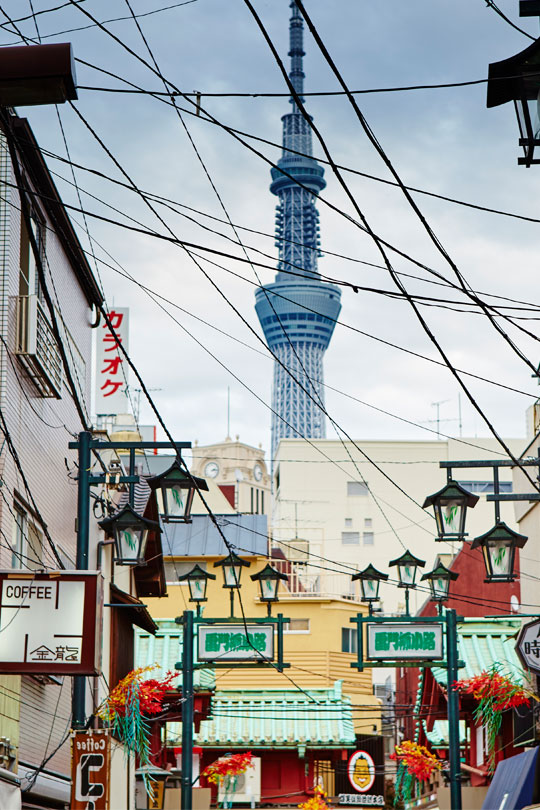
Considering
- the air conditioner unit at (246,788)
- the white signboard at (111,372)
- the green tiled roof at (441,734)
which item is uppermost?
the white signboard at (111,372)

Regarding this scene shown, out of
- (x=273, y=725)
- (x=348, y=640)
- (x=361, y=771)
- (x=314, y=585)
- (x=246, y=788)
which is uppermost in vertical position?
(x=314, y=585)

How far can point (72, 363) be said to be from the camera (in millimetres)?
21719

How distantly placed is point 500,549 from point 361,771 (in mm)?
31349

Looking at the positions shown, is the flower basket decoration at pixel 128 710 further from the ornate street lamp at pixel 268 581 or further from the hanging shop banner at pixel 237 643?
the ornate street lamp at pixel 268 581

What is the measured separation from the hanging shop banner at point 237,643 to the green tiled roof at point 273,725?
46.4 feet

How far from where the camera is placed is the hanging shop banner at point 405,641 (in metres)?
23.5

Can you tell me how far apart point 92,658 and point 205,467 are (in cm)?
10055

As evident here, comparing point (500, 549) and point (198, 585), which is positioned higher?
point (198, 585)

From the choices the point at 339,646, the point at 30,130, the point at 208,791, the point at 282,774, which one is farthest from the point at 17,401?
the point at 339,646

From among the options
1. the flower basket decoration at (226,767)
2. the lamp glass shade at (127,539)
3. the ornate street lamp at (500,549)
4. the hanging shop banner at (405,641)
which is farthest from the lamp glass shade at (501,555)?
the flower basket decoration at (226,767)

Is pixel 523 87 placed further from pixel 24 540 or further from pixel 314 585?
pixel 314 585

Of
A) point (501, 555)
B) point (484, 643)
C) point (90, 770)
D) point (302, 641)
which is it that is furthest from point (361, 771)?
point (90, 770)

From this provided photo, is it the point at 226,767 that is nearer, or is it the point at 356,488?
the point at 226,767

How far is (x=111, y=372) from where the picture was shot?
44125 mm
